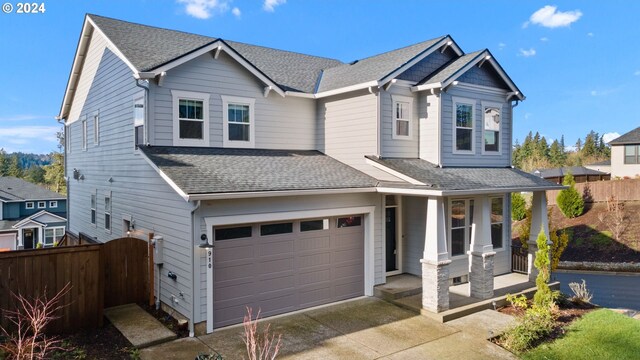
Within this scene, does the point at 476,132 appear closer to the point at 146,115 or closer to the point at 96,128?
the point at 146,115

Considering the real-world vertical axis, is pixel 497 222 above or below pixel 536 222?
below

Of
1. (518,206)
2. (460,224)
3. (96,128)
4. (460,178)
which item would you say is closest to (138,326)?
(96,128)

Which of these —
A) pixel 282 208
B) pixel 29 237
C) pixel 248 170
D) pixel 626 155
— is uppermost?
pixel 626 155

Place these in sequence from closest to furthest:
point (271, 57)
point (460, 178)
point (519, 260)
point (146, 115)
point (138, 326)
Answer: point (138, 326) → point (146, 115) → point (460, 178) → point (519, 260) → point (271, 57)

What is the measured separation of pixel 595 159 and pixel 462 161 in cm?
7321

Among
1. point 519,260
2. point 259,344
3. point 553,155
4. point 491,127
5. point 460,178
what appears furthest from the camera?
point 553,155

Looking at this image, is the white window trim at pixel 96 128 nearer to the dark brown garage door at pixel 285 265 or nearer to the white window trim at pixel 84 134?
the white window trim at pixel 84 134

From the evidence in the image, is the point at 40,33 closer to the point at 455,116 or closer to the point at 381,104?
the point at 381,104

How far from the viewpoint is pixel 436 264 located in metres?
9.41

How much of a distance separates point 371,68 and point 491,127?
4442 millimetres

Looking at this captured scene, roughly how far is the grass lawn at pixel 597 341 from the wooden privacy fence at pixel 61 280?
888 cm

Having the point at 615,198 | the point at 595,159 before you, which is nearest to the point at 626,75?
the point at 595,159

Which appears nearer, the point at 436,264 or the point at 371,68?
the point at 436,264

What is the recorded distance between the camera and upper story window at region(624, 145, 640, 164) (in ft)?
116
